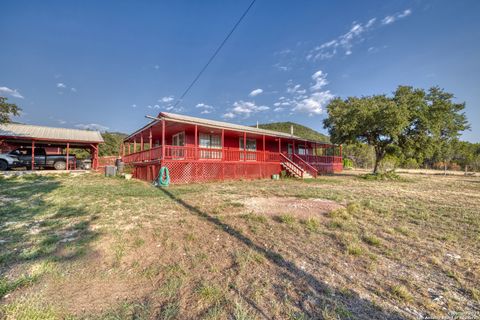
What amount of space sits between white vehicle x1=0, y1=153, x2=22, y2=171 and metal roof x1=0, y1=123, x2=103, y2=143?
4.45ft

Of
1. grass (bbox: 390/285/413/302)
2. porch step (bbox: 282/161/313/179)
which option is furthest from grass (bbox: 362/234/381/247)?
porch step (bbox: 282/161/313/179)

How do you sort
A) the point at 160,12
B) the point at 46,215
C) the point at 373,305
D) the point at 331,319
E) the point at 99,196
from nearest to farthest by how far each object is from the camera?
the point at 331,319 < the point at 373,305 < the point at 46,215 < the point at 99,196 < the point at 160,12

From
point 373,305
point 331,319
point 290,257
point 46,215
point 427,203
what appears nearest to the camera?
point 331,319

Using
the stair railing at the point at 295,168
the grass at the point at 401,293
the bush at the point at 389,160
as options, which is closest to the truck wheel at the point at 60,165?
the stair railing at the point at 295,168

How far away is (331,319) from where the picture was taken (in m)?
1.68

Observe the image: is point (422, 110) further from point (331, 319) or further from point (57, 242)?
point (57, 242)

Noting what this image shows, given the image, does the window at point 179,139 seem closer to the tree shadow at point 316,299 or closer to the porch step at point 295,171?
the porch step at point 295,171

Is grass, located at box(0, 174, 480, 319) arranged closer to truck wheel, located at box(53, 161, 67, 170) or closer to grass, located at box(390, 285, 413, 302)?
grass, located at box(390, 285, 413, 302)

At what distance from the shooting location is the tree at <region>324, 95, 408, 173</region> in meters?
12.9

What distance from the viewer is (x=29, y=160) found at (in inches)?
587

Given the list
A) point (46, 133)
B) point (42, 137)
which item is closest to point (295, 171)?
point (42, 137)

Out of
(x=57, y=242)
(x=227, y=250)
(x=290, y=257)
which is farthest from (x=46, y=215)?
(x=290, y=257)

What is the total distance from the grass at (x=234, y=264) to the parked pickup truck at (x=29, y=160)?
44.7ft

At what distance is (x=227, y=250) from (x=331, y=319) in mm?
1618
